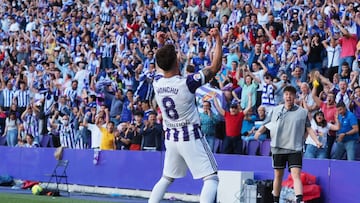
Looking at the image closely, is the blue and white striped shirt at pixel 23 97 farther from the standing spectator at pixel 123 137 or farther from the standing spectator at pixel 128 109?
the standing spectator at pixel 123 137

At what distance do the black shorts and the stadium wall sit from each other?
2181mm

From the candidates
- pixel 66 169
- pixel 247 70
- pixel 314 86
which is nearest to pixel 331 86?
pixel 314 86

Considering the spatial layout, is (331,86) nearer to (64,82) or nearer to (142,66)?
(142,66)

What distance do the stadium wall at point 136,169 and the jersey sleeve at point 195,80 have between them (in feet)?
21.1

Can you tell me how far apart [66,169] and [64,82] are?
179 inches

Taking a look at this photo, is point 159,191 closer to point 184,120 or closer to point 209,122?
point 184,120

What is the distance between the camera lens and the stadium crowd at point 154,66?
69.3 feet

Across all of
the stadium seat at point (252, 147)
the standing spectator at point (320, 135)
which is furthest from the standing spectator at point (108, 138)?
the standing spectator at point (320, 135)

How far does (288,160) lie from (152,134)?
694 cm

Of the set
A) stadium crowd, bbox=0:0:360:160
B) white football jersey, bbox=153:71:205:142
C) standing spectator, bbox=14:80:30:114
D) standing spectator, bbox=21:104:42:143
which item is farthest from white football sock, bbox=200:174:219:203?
standing spectator, bbox=14:80:30:114

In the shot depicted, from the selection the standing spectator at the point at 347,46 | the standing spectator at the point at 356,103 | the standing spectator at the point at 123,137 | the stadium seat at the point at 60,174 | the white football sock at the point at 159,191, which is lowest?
the stadium seat at the point at 60,174

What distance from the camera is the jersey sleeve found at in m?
11.9

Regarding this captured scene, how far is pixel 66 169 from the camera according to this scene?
24953 millimetres

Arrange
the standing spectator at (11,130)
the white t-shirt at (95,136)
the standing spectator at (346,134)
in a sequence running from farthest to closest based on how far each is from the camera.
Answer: the standing spectator at (11,130), the white t-shirt at (95,136), the standing spectator at (346,134)
